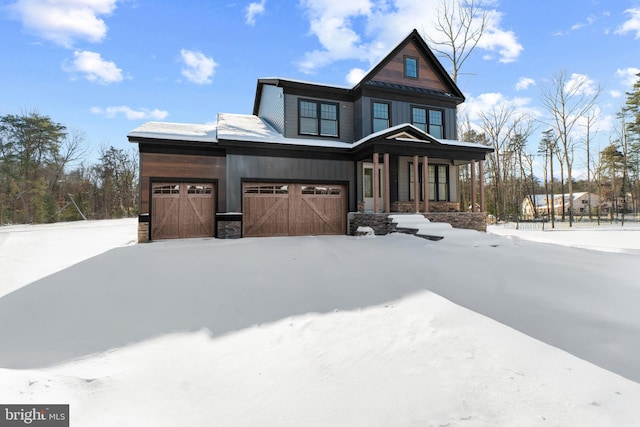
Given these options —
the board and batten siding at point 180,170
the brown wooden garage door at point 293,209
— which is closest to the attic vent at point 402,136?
the brown wooden garage door at point 293,209

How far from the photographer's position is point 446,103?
15.1 meters

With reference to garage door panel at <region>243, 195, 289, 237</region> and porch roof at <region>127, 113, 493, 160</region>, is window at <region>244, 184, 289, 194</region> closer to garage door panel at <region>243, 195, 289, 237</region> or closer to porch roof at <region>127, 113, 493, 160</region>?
garage door panel at <region>243, 195, 289, 237</region>

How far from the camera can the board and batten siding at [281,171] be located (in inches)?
442

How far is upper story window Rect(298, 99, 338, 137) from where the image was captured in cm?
1298

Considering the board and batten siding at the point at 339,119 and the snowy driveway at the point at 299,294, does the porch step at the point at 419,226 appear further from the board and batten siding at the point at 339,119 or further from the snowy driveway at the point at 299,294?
the board and batten siding at the point at 339,119

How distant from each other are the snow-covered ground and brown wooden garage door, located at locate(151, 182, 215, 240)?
15.3 feet

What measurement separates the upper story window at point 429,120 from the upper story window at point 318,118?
13.5ft

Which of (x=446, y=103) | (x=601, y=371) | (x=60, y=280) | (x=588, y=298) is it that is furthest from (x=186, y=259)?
(x=446, y=103)

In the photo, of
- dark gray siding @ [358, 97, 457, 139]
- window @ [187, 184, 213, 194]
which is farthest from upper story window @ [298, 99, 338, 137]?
window @ [187, 184, 213, 194]

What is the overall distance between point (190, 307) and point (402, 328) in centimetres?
292

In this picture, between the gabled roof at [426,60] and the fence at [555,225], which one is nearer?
the gabled roof at [426,60]

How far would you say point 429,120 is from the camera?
14781mm

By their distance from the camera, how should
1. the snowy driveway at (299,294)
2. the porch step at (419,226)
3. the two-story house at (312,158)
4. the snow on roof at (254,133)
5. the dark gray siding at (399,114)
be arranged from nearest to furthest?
→ the snowy driveway at (299,294), the porch step at (419,226), the two-story house at (312,158), the snow on roof at (254,133), the dark gray siding at (399,114)

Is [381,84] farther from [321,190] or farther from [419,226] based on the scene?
[419,226]
